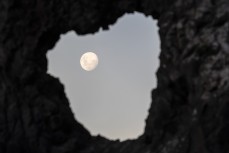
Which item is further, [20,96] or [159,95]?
[20,96]

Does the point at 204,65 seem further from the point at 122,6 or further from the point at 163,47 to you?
the point at 122,6

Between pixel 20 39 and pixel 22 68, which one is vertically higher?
pixel 20 39

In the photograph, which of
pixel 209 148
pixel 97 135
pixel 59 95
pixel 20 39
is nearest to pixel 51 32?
pixel 20 39

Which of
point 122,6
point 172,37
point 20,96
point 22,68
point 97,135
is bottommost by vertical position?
point 97,135

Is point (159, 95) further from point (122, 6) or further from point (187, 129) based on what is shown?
point (122, 6)

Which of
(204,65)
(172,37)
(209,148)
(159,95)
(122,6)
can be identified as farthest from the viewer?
(122,6)

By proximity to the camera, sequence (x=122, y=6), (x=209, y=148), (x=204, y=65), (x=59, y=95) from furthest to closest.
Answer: (x=59, y=95) → (x=122, y=6) → (x=204, y=65) → (x=209, y=148)
